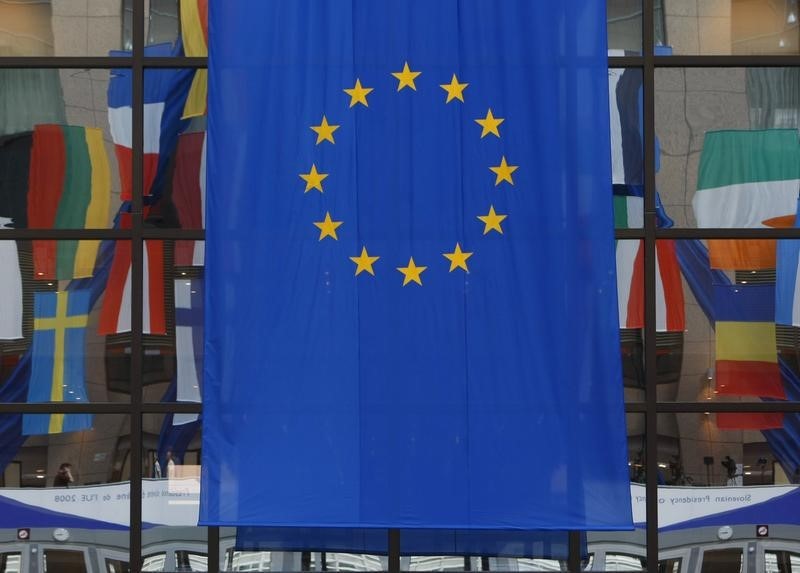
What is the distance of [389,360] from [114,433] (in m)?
3.37

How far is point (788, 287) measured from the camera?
1186cm

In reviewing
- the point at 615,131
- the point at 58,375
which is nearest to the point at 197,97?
the point at 58,375

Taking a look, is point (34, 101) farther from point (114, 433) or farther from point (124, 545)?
point (124, 545)

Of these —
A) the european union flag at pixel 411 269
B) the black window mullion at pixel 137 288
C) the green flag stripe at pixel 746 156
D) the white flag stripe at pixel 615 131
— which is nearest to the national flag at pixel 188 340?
the black window mullion at pixel 137 288

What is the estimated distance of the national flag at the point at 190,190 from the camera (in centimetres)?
1196

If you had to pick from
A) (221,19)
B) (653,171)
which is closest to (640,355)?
(653,171)

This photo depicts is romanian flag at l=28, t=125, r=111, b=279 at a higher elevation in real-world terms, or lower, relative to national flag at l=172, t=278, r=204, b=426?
higher

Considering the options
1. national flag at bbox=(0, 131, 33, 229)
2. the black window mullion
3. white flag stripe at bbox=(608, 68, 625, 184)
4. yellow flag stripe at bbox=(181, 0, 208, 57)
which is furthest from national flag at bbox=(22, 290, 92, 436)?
white flag stripe at bbox=(608, 68, 625, 184)

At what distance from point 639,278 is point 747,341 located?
143cm

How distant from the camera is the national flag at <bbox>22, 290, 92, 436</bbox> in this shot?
11805 millimetres

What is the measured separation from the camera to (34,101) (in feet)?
39.6

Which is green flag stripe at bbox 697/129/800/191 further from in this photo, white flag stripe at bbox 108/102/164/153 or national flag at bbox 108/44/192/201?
white flag stripe at bbox 108/102/164/153

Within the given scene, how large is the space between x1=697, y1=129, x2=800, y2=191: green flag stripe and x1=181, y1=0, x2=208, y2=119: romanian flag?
5.94 meters

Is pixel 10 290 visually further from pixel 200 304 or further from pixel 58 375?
pixel 200 304
